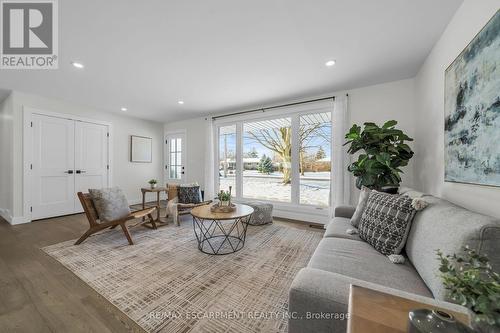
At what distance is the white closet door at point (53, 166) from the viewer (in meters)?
3.76

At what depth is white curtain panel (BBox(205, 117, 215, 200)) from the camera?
496 cm

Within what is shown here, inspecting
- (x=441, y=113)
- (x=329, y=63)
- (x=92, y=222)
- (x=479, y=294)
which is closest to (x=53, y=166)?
(x=92, y=222)

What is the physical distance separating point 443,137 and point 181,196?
3.90 m

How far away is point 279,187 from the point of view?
14.0ft

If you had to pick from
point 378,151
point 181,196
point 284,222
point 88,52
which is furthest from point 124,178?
point 378,151

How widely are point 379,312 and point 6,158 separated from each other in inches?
236

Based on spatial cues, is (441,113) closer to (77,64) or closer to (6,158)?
(77,64)

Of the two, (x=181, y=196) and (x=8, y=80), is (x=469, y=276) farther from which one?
(x=8, y=80)

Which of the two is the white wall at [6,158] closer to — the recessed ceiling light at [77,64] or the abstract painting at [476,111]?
the recessed ceiling light at [77,64]

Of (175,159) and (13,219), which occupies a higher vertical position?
(175,159)

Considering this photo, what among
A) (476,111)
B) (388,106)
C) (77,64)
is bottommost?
(476,111)

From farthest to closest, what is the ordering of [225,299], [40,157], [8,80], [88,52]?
[40,157] → [8,80] → [88,52] → [225,299]

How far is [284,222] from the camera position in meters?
3.80

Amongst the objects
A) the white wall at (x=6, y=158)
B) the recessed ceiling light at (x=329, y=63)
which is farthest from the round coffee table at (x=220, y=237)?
the white wall at (x=6, y=158)
